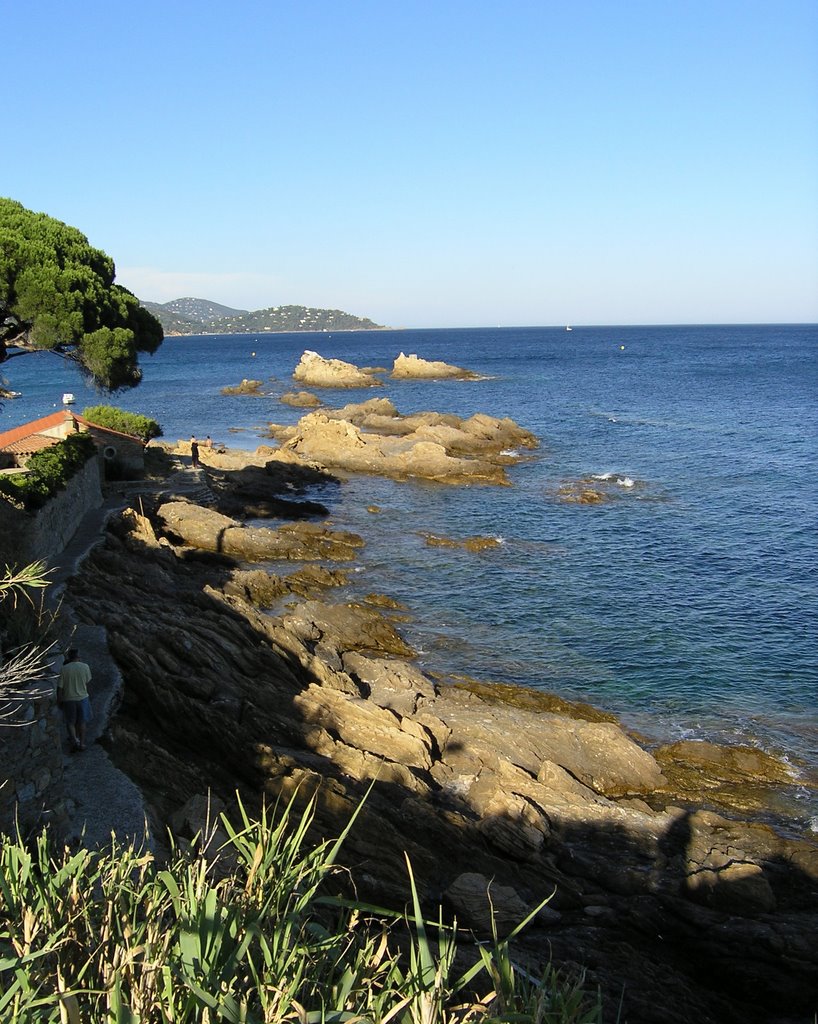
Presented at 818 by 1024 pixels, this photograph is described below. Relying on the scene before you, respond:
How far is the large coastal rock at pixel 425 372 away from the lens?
404 feet

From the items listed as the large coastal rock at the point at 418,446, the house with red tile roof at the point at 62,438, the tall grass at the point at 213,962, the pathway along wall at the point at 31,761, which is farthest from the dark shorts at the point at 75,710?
the large coastal rock at the point at 418,446

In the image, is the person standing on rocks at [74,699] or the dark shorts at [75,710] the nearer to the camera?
the person standing on rocks at [74,699]

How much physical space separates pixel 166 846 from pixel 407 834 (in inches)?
204

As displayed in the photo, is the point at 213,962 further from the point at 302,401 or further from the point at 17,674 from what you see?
the point at 302,401

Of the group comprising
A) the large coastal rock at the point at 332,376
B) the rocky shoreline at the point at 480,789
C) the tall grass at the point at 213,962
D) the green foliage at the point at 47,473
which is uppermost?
the large coastal rock at the point at 332,376

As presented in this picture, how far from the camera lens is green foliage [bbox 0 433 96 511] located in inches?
870

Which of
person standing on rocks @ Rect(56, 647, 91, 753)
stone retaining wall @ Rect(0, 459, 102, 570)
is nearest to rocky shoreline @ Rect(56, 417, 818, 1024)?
person standing on rocks @ Rect(56, 647, 91, 753)

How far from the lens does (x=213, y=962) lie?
5.08m

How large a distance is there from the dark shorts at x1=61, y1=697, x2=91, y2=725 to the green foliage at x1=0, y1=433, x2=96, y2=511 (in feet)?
33.5

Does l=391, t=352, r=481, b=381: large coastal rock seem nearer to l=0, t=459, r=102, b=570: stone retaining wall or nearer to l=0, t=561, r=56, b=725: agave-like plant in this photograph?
l=0, t=459, r=102, b=570: stone retaining wall

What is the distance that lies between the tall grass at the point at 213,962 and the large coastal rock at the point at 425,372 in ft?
388

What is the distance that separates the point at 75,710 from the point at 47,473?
45.9 ft

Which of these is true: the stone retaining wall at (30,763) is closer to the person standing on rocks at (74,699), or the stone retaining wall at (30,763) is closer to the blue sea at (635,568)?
the person standing on rocks at (74,699)

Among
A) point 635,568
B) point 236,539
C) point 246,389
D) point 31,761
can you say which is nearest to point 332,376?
point 246,389
